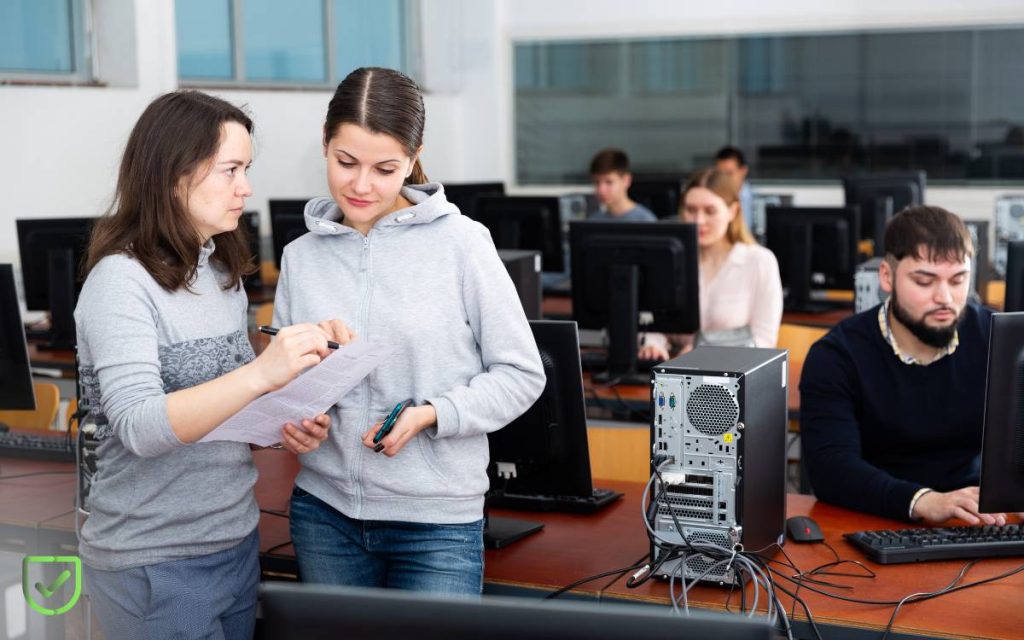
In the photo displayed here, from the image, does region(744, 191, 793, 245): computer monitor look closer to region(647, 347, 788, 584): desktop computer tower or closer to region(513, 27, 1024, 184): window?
region(513, 27, 1024, 184): window

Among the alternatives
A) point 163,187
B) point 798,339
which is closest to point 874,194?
point 798,339

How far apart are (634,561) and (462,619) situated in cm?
131

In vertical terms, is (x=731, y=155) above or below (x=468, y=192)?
above

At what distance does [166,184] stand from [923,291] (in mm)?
1492

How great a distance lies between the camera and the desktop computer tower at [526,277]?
3002mm

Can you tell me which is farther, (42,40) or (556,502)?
(42,40)

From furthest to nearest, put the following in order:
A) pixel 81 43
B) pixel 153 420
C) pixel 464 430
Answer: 1. pixel 81 43
2. pixel 464 430
3. pixel 153 420

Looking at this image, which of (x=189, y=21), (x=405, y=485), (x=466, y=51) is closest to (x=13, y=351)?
(x=405, y=485)

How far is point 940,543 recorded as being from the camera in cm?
204

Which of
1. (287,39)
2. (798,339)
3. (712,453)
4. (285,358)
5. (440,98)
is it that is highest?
(287,39)

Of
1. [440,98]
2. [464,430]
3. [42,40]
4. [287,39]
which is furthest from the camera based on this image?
[440,98]

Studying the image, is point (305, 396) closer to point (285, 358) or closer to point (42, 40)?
point (285, 358)

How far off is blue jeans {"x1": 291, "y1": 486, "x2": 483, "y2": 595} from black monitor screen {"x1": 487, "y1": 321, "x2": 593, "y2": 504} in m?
0.43

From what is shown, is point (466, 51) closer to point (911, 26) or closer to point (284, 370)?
point (911, 26)
